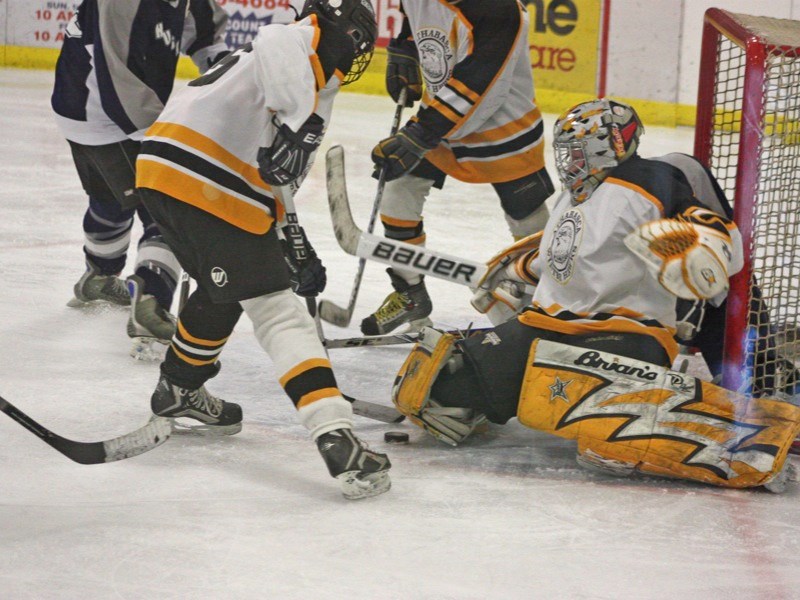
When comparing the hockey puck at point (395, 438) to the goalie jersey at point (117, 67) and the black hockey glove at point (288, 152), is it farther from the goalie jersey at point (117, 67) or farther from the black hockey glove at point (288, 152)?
the goalie jersey at point (117, 67)

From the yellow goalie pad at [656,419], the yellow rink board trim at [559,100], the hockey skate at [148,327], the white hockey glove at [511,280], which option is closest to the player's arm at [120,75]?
the hockey skate at [148,327]

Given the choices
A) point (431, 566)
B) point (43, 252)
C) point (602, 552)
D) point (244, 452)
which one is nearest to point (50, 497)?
point (244, 452)

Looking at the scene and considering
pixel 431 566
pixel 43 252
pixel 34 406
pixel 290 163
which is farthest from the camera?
pixel 43 252

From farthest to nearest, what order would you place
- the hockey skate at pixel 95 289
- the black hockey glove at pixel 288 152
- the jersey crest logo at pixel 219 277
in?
1. the hockey skate at pixel 95 289
2. the jersey crest logo at pixel 219 277
3. the black hockey glove at pixel 288 152

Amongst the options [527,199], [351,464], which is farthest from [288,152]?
[527,199]

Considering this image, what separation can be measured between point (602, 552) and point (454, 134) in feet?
4.91

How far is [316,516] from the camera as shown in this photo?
2037 millimetres

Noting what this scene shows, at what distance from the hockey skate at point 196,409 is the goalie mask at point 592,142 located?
86 cm

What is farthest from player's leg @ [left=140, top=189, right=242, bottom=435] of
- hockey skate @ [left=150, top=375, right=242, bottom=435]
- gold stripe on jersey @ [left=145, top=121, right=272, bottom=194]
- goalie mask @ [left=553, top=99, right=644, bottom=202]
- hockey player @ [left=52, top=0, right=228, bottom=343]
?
goalie mask @ [left=553, top=99, right=644, bottom=202]

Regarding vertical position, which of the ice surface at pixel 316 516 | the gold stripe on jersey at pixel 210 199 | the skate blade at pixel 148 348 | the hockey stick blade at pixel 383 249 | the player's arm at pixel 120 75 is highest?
the player's arm at pixel 120 75

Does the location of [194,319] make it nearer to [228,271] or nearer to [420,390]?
[228,271]

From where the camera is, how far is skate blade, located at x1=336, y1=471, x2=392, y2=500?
2.09m

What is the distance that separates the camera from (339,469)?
209 centimetres

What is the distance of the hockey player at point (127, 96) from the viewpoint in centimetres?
302
